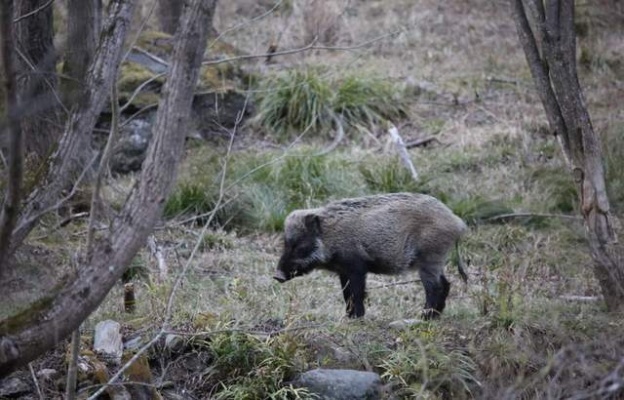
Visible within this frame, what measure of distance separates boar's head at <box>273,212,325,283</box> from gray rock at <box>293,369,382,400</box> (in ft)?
3.84

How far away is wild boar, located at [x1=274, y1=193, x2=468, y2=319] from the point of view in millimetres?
7641

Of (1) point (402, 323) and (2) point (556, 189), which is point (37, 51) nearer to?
(1) point (402, 323)

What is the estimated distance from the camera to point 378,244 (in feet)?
25.3

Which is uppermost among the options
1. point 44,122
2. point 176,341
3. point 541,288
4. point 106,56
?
point 106,56

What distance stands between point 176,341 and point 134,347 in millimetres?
280

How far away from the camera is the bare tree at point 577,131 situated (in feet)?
25.2

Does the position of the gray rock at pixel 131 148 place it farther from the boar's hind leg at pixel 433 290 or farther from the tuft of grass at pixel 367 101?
the boar's hind leg at pixel 433 290

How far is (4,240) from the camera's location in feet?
13.4

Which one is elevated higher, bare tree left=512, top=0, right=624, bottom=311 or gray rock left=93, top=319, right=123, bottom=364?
bare tree left=512, top=0, right=624, bottom=311

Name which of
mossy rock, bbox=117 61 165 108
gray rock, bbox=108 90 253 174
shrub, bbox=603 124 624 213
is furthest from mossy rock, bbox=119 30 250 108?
shrub, bbox=603 124 624 213

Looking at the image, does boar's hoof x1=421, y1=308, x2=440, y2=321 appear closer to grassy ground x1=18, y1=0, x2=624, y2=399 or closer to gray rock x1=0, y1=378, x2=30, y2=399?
grassy ground x1=18, y1=0, x2=624, y2=399

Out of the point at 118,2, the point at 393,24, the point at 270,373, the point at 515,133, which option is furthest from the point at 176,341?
the point at 393,24

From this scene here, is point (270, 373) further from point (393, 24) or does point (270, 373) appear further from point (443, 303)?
point (393, 24)

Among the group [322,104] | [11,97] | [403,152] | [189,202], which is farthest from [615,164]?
[11,97]
